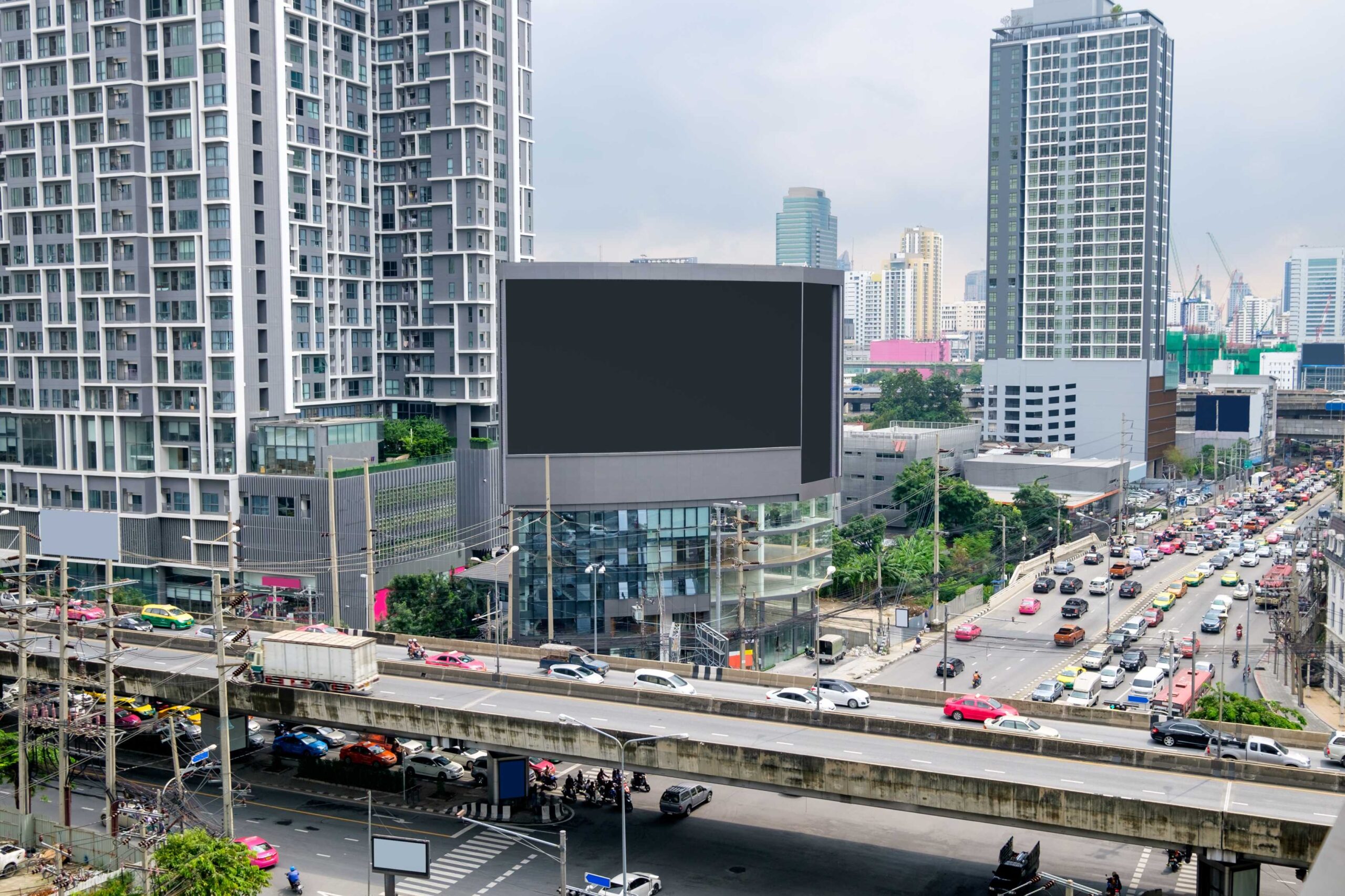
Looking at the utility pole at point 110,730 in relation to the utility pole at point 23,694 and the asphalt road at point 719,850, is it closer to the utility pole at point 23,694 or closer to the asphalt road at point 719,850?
the utility pole at point 23,694

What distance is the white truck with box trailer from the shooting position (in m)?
55.4

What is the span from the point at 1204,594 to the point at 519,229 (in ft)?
226

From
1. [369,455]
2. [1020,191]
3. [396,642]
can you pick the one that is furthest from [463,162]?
[1020,191]

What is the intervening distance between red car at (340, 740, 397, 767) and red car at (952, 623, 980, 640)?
4701 cm

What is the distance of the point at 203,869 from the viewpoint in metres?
43.4

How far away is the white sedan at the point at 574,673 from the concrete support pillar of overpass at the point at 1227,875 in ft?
88.7

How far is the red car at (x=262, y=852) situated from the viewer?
49656mm

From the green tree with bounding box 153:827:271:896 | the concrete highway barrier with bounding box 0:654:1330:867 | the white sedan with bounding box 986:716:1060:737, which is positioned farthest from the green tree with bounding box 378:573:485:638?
the white sedan with bounding box 986:716:1060:737

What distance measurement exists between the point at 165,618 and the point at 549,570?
22.0m

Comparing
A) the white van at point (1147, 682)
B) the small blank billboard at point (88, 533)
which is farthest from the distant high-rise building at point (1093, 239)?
the small blank billboard at point (88, 533)

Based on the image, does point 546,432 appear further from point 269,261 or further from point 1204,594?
point 1204,594

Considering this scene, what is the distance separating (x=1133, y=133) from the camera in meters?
183

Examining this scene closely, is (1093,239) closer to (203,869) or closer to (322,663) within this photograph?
(322,663)

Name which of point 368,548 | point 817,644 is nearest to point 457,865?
point 817,644
